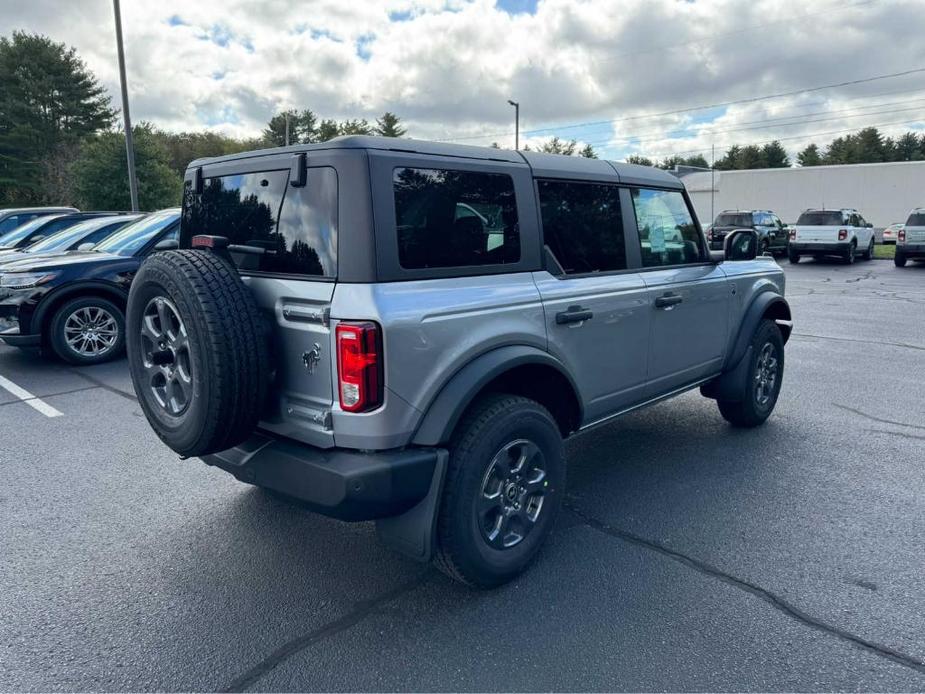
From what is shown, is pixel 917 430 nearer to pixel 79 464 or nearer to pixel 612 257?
pixel 612 257

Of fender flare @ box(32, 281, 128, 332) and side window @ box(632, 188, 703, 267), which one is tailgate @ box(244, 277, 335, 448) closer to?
side window @ box(632, 188, 703, 267)

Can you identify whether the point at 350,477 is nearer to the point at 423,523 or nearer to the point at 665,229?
the point at 423,523

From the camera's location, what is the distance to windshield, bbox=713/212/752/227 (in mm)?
23828

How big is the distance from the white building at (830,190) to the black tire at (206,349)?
3390 cm

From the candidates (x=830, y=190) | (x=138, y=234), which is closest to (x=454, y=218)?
(x=138, y=234)

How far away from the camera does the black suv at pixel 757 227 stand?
23062 mm

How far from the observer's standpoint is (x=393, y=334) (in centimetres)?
256

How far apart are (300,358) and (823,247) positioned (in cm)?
2295

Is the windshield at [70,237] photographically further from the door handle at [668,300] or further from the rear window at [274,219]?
the door handle at [668,300]

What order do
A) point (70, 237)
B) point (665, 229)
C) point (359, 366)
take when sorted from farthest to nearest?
point (70, 237) < point (665, 229) < point (359, 366)

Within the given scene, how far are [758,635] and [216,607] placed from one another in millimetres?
2225

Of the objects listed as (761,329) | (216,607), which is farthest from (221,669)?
(761,329)

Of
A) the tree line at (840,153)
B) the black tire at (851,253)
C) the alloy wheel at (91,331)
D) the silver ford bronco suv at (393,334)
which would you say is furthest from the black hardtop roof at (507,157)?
the tree line at (840,153)

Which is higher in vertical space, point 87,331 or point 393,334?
point 393,334
